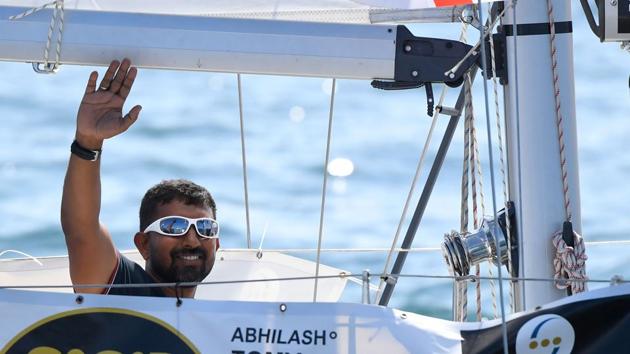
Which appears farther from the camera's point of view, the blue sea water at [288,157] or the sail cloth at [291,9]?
the blue sea water at [288,157]

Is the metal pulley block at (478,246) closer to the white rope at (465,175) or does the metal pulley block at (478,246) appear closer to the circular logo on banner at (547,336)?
the white rope at (465,175)

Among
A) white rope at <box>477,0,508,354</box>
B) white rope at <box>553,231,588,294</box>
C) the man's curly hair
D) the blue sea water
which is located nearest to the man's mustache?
the man's curly hair

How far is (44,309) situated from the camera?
2828 millimetres

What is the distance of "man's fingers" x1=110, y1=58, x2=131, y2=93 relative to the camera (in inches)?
124

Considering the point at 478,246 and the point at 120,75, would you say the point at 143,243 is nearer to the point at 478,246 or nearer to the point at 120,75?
the point at 120,75

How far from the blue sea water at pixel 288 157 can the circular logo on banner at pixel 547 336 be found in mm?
5178

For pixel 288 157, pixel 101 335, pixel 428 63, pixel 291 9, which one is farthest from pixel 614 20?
pixel 288 157

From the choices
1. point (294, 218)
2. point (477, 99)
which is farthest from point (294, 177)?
point (477, 99)

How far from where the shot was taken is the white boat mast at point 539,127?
3.30m

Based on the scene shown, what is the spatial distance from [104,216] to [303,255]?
5.61 feet

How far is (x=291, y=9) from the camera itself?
3.40 metres

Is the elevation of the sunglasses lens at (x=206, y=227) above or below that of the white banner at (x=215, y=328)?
above

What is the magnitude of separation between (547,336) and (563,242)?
0.51 metres

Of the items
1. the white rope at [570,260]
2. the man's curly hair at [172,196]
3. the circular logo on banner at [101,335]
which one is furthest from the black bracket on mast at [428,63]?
the circular logo on banner at [101,335]
